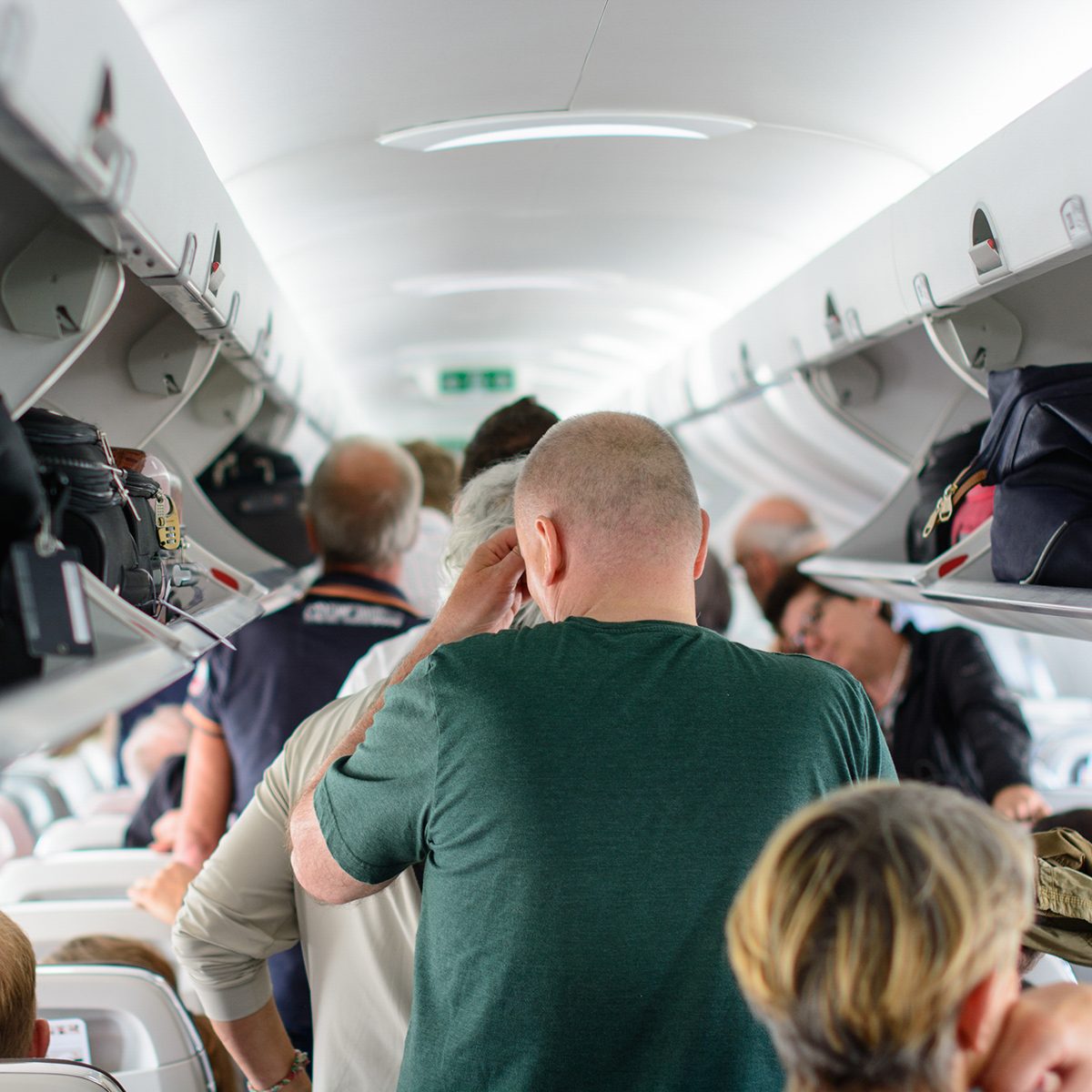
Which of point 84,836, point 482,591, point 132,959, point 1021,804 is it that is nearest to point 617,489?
point 482,591

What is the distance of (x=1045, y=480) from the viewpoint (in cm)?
234

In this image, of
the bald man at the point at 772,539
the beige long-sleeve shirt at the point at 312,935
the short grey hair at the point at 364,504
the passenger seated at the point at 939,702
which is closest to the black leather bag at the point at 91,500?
the beige long-sleeve shirt at the point at 312,935

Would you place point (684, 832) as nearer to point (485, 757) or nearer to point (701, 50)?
point (485, 757)

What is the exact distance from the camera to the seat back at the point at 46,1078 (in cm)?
163

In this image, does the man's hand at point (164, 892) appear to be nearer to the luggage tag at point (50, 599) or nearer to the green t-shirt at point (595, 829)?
the green t-shirt at point (595, 829)

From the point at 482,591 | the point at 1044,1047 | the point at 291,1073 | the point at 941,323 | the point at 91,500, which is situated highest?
the point at 941,323

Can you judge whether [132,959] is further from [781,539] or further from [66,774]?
[781,539]

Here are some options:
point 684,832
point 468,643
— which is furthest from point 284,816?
point 684,832

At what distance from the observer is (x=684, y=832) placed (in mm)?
1553

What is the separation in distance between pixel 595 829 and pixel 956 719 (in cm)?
277

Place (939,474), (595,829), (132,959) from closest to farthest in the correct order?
(595,829) → (132,959) → (939,474)

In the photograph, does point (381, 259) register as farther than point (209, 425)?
Yes

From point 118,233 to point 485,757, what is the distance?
111 centimetres

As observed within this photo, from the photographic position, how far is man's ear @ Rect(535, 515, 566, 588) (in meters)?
1.76
